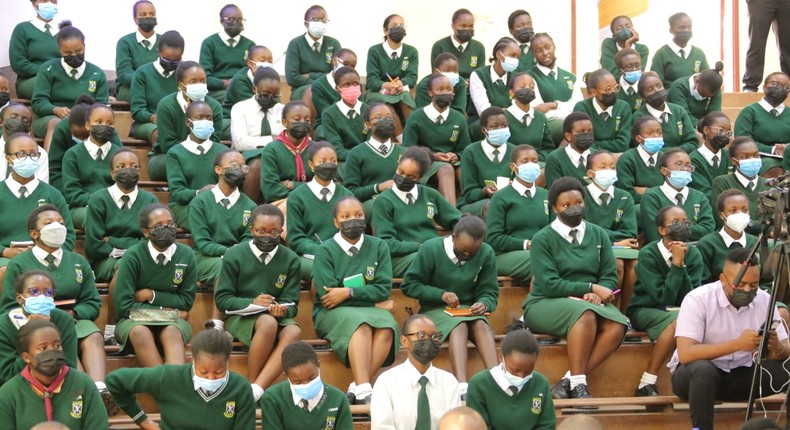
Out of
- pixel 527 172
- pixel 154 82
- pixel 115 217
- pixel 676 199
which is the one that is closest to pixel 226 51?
pixel 154 82

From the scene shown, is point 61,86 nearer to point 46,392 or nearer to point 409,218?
point 409,218

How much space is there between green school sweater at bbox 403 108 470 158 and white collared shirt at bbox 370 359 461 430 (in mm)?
Result: 3265

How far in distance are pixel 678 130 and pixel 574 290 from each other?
291 cm

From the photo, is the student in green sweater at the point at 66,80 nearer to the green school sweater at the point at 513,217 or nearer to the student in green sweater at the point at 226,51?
the student in green sweater at the point at 226,51

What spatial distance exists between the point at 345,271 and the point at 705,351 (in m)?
2.15

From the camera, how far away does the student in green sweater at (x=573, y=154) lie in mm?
9539

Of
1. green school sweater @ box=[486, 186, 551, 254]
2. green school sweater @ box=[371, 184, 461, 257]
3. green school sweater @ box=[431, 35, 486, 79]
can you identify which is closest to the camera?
green school sweater @ box=[371, 184, 461, 257]

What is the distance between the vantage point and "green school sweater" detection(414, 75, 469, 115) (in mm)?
10500

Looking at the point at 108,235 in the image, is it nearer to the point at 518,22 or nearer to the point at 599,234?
the point at 599,234

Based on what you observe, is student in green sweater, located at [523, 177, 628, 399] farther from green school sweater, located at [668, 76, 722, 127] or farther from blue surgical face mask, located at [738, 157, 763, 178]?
green school sweater, located at [668, 76, 722, 127]

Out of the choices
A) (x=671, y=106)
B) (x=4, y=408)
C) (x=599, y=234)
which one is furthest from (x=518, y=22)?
(x=4, y=408)

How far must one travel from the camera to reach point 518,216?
29.0ft

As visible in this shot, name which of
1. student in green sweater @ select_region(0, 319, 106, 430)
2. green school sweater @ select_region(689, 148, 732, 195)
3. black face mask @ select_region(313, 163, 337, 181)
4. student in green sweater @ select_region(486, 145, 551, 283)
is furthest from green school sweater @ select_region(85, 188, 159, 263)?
green school sweater @ select_region(689, 148, 732, 195)

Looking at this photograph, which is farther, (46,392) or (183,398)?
(183,398)
